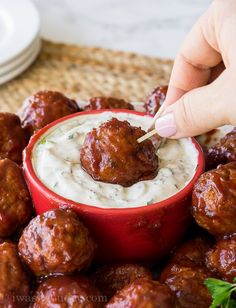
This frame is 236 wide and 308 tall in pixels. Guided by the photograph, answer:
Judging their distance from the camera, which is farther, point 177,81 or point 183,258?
point 177,81

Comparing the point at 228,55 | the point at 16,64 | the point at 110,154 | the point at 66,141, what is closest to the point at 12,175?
the point at 66,141

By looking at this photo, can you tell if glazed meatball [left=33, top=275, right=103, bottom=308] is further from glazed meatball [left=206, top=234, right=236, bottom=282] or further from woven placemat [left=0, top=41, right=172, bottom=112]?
woven placemat [left=0, top=41, right=172, bottom=112]

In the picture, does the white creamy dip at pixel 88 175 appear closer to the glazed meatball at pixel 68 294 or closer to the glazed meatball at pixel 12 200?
the glazed meatball at pixel 12 200

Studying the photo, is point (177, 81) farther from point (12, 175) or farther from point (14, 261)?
point (14, 261)

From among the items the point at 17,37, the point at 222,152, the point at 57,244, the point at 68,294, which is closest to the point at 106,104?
the point at 222,152

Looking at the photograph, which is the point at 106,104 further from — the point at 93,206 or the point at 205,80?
the point at 93,206

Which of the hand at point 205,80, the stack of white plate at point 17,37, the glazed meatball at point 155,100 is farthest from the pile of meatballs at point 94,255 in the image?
the stack of white plate at point 17,37

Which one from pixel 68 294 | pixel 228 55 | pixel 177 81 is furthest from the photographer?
pixel 177 81
